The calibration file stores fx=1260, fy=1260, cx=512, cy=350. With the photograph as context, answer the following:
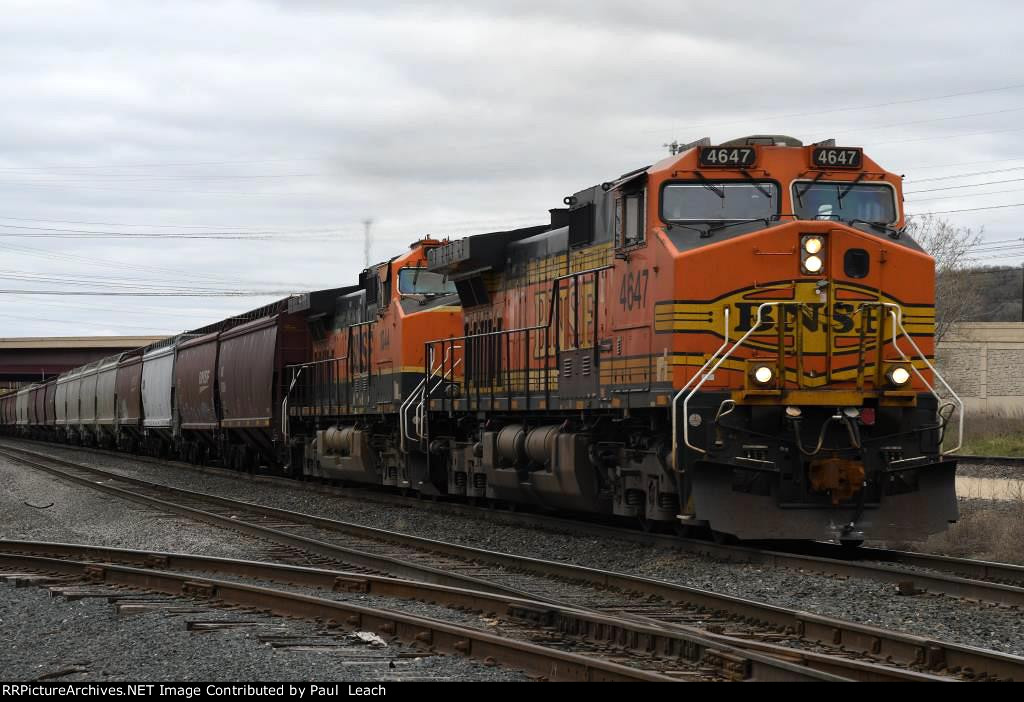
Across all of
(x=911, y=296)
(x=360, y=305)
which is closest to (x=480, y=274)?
(x=360, y=305)

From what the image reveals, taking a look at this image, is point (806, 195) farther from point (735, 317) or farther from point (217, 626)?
point (217, 626)

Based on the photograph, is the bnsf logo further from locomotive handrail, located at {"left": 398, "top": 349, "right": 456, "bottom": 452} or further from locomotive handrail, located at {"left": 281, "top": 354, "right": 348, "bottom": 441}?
locomotive handrail, located at {"left": 281, "top": 354, "right": 348, "bottom": 441}

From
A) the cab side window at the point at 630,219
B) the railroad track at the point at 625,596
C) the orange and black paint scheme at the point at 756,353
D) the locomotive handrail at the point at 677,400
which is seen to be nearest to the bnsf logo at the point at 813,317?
the orange and black paint scheme at the point at 756,353

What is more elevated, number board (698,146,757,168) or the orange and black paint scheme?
number board (698,146,757,168)

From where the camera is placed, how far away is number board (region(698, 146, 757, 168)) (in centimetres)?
1172

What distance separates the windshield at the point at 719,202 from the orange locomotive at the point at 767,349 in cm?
1

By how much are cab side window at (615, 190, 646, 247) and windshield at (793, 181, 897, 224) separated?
1456 mm

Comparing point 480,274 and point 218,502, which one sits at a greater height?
point 480,274

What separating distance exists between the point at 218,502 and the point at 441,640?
503 inches

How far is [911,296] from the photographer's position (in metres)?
11.6

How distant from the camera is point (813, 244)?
11.3m

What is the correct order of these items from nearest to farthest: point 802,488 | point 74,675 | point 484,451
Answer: point 74,675, point 802,488, point 484,451

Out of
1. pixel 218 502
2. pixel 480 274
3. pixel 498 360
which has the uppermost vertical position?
pixel 480 274

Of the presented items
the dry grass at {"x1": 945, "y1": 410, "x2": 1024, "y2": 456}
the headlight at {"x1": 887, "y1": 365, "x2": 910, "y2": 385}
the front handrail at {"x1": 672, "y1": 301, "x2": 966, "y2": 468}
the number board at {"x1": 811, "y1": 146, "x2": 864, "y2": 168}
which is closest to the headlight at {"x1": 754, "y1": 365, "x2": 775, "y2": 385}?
the front handrail at {"x1": 672, "y1": 301, "x2": 966, "y2": 468}
